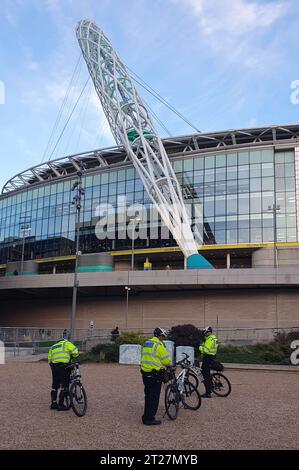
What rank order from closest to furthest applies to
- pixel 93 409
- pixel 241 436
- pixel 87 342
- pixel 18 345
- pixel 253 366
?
pixel 241 436
pixel 93 409
pixel 253 366
pixel 18 345
pixel 87 342

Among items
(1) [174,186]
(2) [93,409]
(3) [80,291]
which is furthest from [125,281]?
(2) [93,409]

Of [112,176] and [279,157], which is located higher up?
[279,157]

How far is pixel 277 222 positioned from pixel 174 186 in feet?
45.7

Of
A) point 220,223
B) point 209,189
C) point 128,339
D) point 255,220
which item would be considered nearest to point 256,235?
point 255,220

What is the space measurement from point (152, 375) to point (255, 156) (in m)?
55.9

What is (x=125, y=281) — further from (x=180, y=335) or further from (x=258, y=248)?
(x=180, y=335)

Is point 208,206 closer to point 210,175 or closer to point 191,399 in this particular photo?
point 210,175

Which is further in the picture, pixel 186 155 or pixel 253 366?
pixel 186 155

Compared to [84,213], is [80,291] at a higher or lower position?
lower

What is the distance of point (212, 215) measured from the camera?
198 feet

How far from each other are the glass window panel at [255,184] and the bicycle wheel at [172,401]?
52.7 metres

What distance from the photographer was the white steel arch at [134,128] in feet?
181

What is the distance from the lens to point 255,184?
6006cm

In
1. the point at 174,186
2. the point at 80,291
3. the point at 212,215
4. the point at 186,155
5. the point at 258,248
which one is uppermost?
the point at 186,155
